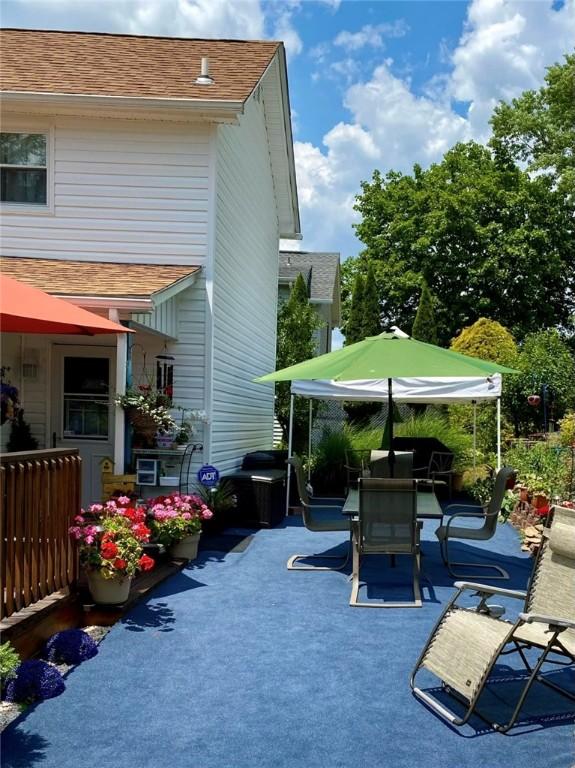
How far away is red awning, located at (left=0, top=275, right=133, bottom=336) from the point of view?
446cm

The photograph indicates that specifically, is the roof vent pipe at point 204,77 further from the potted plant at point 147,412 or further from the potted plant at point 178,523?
the potted plant at point 178,523

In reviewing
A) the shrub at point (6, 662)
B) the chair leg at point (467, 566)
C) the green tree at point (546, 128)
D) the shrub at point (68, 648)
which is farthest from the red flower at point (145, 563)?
the green tree at point (546, 128)

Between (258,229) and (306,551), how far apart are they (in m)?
7.11

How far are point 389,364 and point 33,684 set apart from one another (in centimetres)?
410

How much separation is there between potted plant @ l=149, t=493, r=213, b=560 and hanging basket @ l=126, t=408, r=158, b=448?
4.22ft

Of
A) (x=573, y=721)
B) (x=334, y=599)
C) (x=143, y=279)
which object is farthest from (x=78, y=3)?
(x=573, y=721)

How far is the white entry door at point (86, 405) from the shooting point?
31.8 feet

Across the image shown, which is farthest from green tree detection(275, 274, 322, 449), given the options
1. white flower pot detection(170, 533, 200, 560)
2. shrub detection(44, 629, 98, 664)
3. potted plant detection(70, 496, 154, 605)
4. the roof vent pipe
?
shrub detection(44, 629, 98, 664)

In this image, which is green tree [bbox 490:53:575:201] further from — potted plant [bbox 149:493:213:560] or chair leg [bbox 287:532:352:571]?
potted plant [bbox 149:493:213:560]

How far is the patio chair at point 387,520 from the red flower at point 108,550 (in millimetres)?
2164

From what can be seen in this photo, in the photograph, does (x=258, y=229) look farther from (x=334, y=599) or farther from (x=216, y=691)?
(x=216, y=691)

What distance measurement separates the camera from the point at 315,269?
81.1 feet

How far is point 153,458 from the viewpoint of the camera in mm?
8945

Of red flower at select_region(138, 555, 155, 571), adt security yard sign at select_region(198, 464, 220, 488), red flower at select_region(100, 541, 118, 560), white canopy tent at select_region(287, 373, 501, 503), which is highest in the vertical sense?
white canopy tent at select_region(287, 373, 501, 503)
